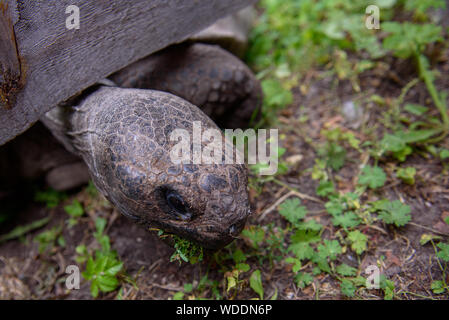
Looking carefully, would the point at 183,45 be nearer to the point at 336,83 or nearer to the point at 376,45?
the point at 336,83

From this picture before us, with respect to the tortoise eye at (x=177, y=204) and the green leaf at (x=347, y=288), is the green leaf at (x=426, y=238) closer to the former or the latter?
the green leaf at (x=347, y=288)

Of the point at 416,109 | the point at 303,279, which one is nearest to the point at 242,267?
the point at 303,279

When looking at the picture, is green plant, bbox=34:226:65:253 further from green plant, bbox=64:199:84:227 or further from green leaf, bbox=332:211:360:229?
green leaf, bbox=332:211:360:229

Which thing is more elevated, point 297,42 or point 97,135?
point 97,135

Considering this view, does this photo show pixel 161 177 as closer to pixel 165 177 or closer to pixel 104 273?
pixel 165 177
